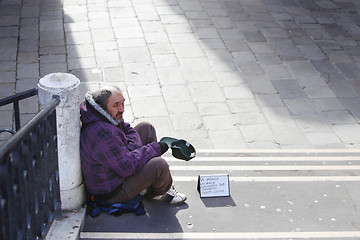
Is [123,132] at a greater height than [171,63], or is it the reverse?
[123,132]

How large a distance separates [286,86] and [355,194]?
2.88m

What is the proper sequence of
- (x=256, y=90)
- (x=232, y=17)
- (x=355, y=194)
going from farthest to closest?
1. (x=232, y=17)
2. (x=256, y=90)
3. (x=355, y=194)

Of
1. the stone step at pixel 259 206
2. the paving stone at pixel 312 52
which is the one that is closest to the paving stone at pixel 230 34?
the paving stone at pixel 312 52

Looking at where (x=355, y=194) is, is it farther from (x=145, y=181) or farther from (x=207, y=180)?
(x=145, y=181)

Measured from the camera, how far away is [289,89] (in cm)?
766

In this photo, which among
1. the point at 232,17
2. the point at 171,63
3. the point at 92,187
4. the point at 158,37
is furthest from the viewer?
the point at 232,17

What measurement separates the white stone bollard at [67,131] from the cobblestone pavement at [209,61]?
228 centimetres

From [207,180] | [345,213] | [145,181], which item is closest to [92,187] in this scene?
[145,181]

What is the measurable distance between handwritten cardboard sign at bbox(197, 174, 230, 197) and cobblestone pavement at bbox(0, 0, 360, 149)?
144cm

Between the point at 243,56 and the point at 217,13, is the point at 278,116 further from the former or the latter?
the point at 217,13

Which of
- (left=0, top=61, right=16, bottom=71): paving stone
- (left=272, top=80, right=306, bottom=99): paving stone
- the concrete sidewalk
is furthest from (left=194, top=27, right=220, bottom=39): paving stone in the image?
(left=0, top=61, right=16, bottom=71): paving stone

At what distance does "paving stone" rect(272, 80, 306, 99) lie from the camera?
7.50 m

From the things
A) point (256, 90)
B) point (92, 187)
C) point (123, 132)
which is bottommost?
point (256, 90)

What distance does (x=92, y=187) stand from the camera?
447cm
